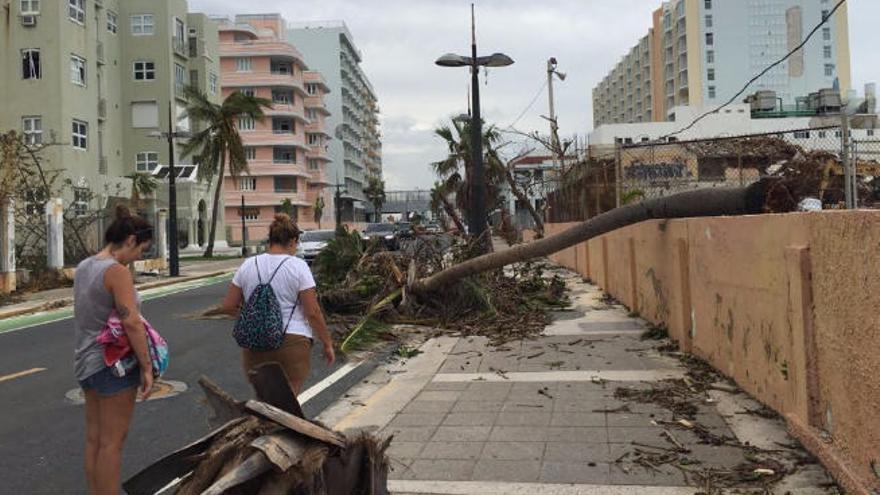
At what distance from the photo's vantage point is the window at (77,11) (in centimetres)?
3953

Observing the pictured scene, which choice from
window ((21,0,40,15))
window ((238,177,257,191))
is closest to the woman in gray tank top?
window ((21,0,40,15))

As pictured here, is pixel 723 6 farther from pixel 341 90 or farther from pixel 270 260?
pixel 270 260

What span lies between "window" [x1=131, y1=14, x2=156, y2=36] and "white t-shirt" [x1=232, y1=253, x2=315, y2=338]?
50127mm

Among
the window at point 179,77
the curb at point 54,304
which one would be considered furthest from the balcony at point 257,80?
the curb at point 54,304

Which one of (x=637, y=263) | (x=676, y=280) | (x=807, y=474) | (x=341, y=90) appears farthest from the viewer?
(x=341, y=90)

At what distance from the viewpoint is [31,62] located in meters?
37.9

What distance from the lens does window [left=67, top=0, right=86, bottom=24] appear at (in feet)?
130

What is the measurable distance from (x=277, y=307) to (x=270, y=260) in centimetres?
36

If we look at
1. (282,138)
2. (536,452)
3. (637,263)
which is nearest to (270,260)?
(536,452)

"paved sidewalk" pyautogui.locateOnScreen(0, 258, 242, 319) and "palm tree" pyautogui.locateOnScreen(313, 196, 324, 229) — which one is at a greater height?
"palm tree" pyautogui.locateOnScreen(313, 196, 324, 229)

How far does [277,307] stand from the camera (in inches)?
196

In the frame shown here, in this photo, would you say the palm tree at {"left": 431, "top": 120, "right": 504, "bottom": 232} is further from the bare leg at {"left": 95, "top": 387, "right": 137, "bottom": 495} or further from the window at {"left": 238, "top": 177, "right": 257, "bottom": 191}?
the window at {"left": 238, "top": 177, "right": 257, "bottom": 191}

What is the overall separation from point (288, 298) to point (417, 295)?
7746 millimetres

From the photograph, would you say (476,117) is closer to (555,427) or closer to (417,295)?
(417,295)
